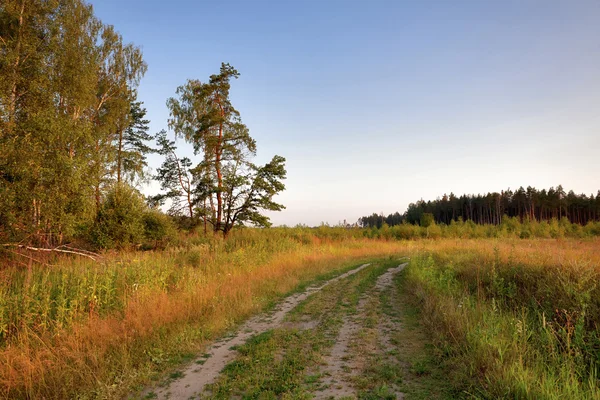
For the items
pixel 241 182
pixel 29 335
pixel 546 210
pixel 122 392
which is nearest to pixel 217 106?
pixel 241 182

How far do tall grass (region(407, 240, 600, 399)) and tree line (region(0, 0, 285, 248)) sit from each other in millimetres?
11611

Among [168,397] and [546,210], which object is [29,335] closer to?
[168,397]

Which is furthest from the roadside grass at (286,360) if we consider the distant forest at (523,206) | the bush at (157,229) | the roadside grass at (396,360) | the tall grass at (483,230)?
the distant forest at (523,206)

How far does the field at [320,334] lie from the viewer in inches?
161

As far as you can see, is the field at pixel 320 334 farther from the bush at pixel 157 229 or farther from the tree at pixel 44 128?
the bush at pixel 157 229

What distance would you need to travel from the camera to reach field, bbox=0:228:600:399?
161 inches

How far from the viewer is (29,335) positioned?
538 centimetres

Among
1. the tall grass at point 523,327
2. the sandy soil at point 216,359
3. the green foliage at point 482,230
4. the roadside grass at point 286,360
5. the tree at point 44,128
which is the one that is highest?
the tree at point 44,128

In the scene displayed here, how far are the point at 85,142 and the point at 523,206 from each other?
9096 centimetres

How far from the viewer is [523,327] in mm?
5570

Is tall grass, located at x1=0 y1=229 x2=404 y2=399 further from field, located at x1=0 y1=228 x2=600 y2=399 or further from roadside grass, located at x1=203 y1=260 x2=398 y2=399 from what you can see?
roadside grass, located at x1=203 y1=260 x2=398 y2=399

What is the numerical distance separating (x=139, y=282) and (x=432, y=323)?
7.09m

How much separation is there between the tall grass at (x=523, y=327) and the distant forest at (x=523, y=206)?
175ft

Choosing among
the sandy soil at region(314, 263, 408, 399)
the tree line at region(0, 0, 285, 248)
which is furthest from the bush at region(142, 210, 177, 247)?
the sandy soil at region(314, 263, 408, 399)
